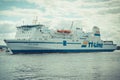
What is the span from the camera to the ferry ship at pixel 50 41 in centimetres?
3403

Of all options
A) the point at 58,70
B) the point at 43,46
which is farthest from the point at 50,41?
the point at 58,70

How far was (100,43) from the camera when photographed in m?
46.6

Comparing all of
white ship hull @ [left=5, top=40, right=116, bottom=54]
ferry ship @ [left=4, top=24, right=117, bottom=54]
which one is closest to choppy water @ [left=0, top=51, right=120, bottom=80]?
white ship hull @ [left=5, top=40, right=116, bottom=54]

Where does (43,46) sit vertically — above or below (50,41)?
below

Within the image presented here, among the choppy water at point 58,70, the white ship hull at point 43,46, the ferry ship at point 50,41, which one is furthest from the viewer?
the ferry ship at point 50,41

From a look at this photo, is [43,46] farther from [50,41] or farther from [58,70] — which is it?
[58,70]

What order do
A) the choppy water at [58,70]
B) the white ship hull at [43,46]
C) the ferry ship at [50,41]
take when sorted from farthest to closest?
the ferry ship at [50,41], the white ship hull at [43,46], the choppy water at [58,70]

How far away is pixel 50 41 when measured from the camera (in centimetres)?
3650

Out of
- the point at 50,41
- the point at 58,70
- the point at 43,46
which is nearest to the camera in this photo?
the point at 58,70

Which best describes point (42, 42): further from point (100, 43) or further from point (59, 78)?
point (59, 78)

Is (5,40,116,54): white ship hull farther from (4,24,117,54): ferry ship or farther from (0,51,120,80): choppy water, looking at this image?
(0,51,120,80): choppy water

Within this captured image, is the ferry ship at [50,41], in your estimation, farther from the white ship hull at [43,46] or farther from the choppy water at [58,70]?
the choppy water at [58,70]

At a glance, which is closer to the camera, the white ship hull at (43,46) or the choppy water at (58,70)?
the choppy water at (58,70)

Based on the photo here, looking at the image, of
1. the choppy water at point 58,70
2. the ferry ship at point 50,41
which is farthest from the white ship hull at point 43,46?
the choppy water at point 58,70
